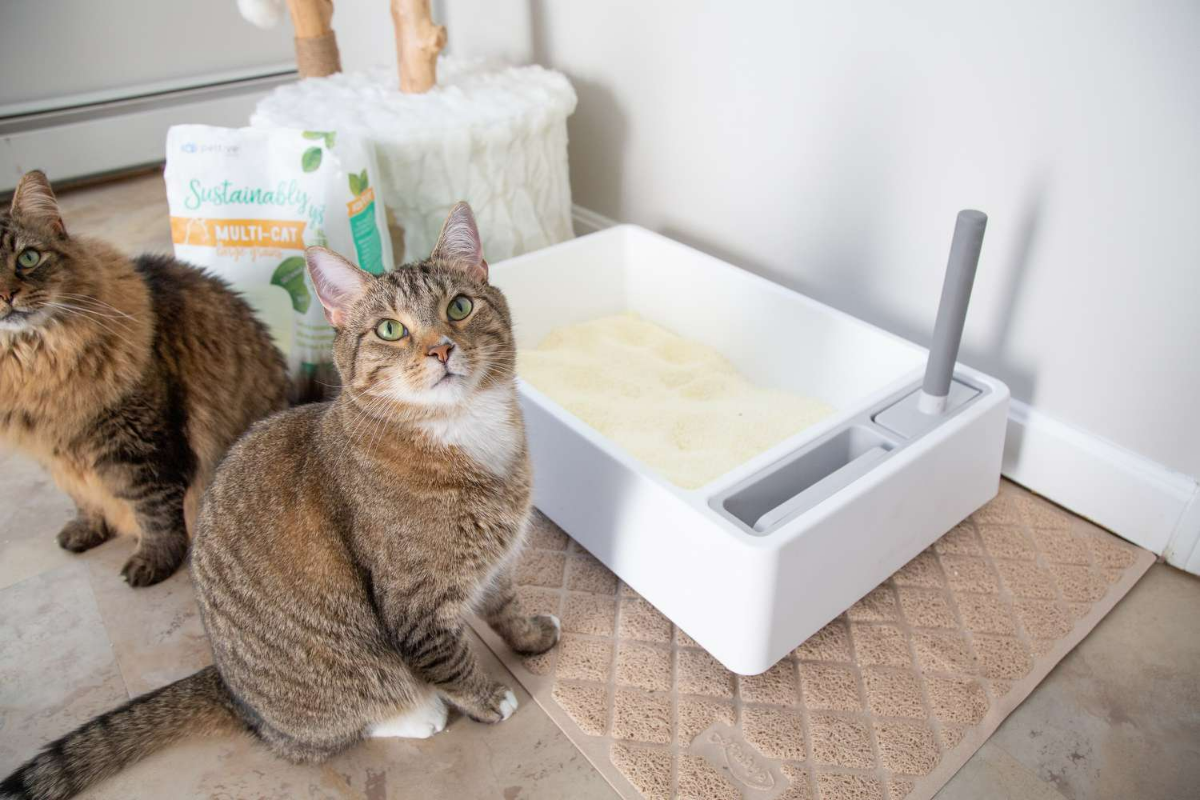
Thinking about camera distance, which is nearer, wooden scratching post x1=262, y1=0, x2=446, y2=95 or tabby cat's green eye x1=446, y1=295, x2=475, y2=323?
tabby cat's green eye x1=446, y1=295, x2=475, y2=323

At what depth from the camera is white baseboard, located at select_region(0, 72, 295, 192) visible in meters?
2.56

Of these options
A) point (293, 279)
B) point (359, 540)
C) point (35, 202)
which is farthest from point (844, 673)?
point (35, 202)

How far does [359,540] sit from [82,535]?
73 cm

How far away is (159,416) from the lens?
1.25 m

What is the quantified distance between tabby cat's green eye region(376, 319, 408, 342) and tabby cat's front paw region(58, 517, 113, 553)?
0.80m

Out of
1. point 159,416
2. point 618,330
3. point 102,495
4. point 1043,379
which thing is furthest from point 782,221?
point 102,495

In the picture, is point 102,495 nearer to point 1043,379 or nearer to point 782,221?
point 782,221

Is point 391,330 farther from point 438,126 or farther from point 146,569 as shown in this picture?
point 438,126

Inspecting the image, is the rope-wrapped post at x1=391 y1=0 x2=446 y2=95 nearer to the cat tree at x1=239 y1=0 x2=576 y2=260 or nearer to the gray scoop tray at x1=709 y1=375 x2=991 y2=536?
the cat tree at x1=239 y1=0 x2=576 y2=260

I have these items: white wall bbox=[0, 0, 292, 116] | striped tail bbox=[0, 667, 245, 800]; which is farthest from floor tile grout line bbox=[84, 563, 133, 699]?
white wall bbox=[0, 0, 292, 116]

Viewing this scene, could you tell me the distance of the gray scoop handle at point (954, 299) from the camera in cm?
114

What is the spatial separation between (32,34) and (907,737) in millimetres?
2973

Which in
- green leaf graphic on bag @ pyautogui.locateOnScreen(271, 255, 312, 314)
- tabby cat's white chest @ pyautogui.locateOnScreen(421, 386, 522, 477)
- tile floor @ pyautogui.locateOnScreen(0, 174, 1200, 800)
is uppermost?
tabby cat's white chest @ pyautogui.locateOnScreen(421, 386, 522, 477)

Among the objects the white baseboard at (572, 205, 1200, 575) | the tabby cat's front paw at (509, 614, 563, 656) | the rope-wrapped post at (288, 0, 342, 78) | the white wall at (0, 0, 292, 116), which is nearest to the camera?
the tabby cat's front paw at (509, 614, 563, 656)
